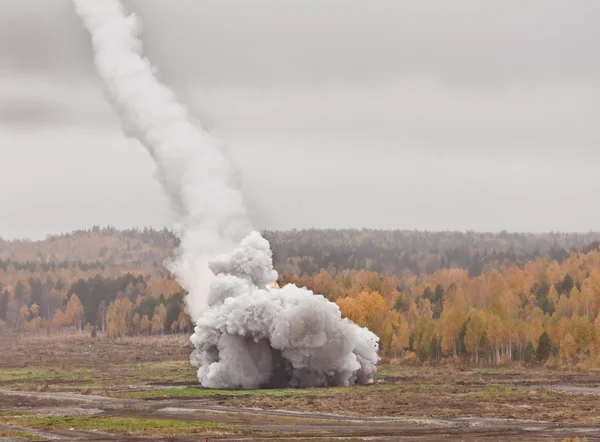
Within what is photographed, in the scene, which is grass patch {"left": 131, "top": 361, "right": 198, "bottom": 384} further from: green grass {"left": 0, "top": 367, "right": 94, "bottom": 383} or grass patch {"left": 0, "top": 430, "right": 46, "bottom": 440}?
grass patch {"left": 0, "top": 430, "right": 46, "bottom": 440}

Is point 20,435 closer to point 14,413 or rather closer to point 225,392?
point 14,413

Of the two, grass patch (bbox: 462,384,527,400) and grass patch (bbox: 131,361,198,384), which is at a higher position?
A: grass patch (bbox: 131,361,198,384)

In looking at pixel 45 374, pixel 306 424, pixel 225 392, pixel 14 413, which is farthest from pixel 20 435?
pixel 45 374

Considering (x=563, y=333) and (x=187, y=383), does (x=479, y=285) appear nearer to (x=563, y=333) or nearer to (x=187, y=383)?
(x=563, y=333)

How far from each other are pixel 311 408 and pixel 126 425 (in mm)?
15843

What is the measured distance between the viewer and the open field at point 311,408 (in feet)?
235

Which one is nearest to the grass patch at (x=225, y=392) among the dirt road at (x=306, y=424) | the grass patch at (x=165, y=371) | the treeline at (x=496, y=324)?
the dirt road at (x=306, y=424)

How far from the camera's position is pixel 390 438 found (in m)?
67.8

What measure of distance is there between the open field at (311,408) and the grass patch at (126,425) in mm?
71

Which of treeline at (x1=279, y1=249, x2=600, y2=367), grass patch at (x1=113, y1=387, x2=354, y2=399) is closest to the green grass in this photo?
grass patch at (x1=113, y1=387, x2=354, y2=399)

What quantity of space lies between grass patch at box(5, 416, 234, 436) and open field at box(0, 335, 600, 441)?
0.07m

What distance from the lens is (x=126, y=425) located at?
3002 inches

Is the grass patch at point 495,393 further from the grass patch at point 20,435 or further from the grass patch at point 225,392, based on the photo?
the grass patch at point 20,435

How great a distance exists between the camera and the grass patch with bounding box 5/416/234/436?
73125mm
